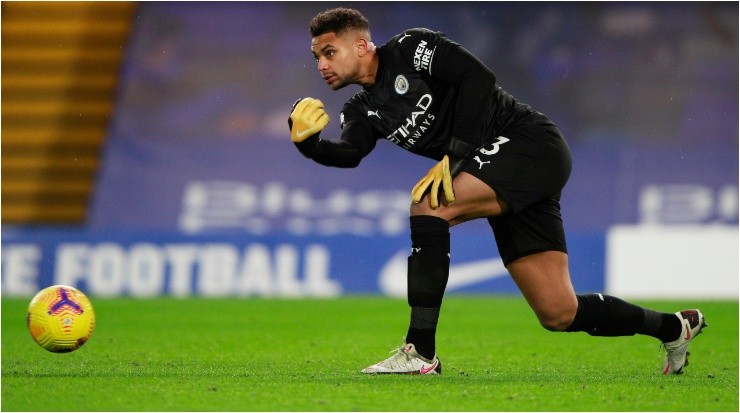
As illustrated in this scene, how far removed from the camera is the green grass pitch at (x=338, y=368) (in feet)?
13.3

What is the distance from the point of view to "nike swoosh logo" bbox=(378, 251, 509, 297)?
12648 millimetres

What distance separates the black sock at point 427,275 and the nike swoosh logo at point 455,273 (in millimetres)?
7767

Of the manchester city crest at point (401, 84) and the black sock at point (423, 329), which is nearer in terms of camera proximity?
the black sock at point (423, 329)

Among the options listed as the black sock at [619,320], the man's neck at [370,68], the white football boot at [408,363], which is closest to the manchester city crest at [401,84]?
the man's neck at [370,68]

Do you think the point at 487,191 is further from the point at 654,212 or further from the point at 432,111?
the point at 654,212

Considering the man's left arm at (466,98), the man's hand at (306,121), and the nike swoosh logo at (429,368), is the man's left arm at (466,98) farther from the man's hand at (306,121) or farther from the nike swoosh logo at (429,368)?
the nike swoosh logo at (429,368)

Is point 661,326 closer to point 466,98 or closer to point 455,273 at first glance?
point 466,98

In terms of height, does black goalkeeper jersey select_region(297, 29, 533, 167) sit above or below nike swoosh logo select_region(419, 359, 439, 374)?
above

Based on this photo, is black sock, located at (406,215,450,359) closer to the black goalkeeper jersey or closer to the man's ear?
the black goalkeeper jersey

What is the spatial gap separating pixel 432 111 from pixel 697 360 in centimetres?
215

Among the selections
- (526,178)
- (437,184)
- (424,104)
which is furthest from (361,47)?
(526,178)

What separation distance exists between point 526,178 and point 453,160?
1.08 feet

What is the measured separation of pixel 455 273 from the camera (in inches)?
502

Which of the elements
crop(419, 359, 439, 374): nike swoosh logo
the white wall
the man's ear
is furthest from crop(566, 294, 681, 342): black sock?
the white wall
